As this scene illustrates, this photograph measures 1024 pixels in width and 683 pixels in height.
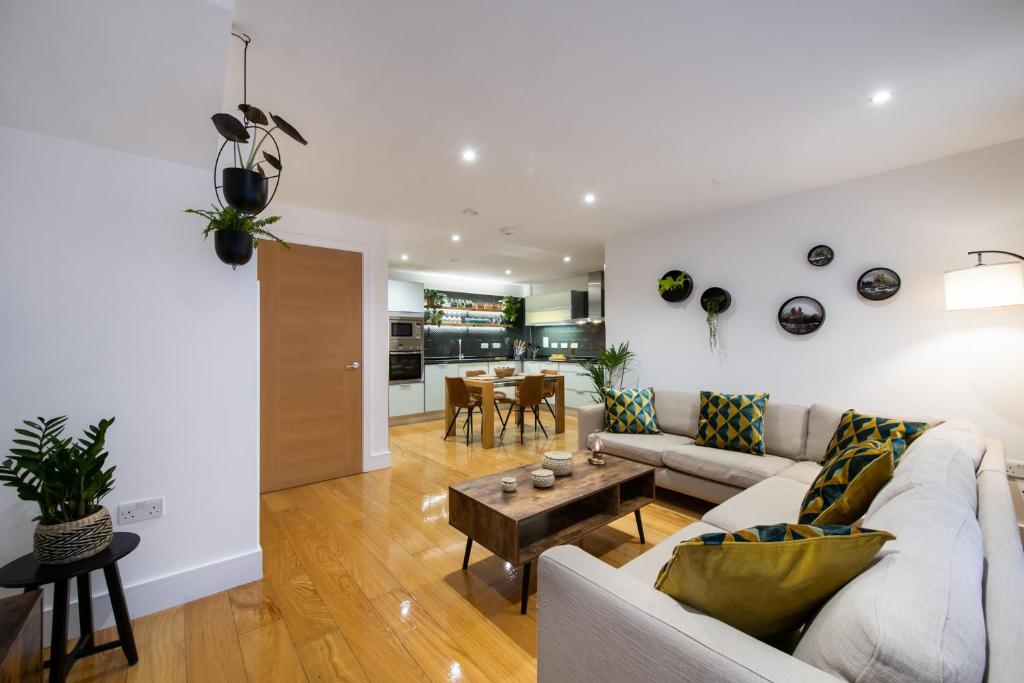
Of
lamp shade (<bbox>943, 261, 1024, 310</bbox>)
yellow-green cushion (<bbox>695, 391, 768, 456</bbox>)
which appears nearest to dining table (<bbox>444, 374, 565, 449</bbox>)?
yellow-green cushion (<bbox>695, 391, 768, 456</bbox>)

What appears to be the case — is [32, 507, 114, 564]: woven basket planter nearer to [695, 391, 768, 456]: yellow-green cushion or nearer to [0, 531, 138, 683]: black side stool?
[0, 531, 138, 683]: black side stool

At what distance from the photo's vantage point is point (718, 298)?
3.84 meters

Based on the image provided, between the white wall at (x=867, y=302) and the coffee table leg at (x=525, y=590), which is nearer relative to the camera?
the coffee table leg at (x=525, y=590)

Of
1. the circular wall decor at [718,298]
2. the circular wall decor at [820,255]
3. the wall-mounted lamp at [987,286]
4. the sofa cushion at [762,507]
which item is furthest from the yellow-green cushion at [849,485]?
the circular wall decor at [718,298]

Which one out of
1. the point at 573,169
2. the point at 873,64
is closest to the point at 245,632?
the point at 573,169

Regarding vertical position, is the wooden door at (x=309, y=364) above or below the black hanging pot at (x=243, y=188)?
below

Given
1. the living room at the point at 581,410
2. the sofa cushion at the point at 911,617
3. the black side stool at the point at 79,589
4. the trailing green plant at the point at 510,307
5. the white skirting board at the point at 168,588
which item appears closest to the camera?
the sofa cushion at the point at 911,617

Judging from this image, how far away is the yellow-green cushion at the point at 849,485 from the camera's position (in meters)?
1.27

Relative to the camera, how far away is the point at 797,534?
847mm

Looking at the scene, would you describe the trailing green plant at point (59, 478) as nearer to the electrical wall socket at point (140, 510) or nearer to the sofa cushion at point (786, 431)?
the electrical wall socket at point (140, 510)

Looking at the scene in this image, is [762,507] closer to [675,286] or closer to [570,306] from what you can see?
[675,286]

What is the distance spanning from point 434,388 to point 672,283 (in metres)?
4.10

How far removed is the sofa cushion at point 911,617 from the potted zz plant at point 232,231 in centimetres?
222

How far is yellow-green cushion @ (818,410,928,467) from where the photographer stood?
7.00ft
